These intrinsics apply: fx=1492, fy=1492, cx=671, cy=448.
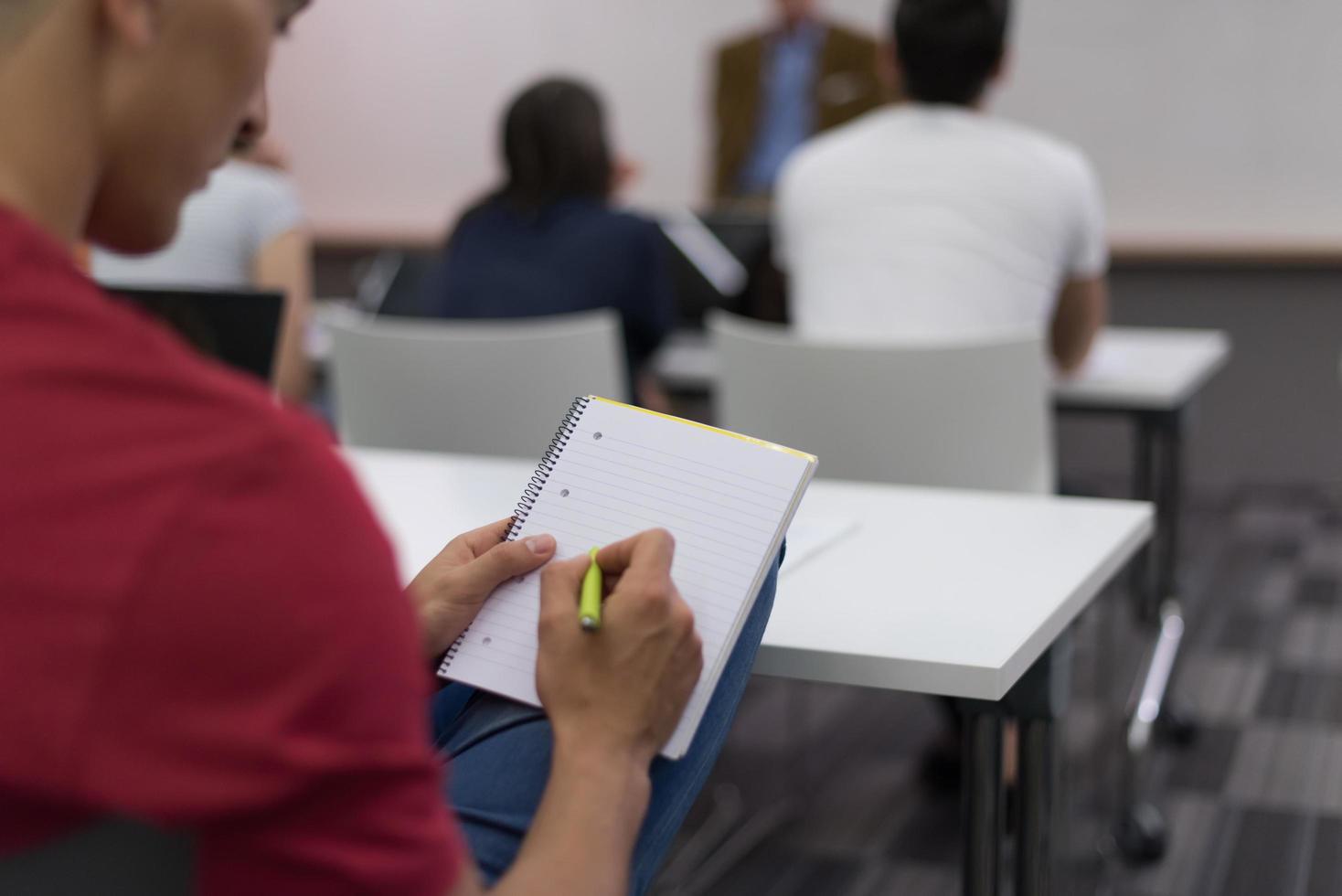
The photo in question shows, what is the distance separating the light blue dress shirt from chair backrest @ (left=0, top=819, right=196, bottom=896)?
15.7 feet

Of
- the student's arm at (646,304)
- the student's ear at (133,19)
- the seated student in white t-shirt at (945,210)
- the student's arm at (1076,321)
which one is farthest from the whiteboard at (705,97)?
the student's ear at (133,19)

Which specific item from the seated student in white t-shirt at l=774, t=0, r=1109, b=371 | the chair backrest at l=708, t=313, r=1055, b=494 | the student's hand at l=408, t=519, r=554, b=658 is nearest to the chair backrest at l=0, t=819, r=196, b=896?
the student's hand at l=408, t=519, r=554, b=658

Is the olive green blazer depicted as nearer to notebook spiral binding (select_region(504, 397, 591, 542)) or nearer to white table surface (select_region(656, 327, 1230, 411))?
white table surface (select_region(656, 327, 1230, 411))

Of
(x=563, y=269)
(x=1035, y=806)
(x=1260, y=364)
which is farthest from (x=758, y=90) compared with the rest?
(x=1035, y=806)

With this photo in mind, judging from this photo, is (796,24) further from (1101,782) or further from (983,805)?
(983,805)

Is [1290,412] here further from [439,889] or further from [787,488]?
[439,889]

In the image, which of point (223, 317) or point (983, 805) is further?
point (223, 317)

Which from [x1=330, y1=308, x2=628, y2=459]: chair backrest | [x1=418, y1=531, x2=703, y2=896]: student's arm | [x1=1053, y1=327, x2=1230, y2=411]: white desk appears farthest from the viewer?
[x1=1053, y1=327, x2=1230, y2=411]: white desk

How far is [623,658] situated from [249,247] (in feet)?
6.66

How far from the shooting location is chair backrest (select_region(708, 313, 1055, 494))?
1919 mm

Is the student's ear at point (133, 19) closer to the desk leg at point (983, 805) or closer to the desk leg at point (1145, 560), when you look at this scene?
the desk leg at point (983, 805)

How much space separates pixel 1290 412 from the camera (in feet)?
15.6

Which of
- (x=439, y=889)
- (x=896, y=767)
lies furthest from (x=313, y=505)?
(x=896, y=767)

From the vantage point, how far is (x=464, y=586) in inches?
35.1
